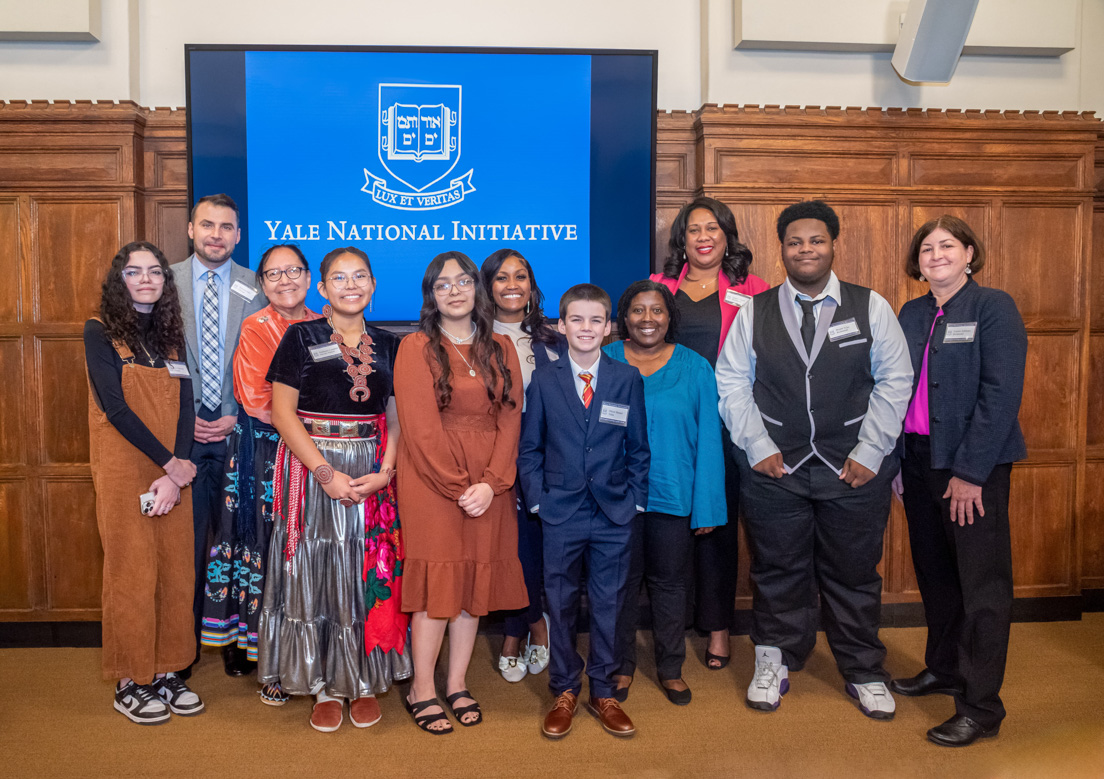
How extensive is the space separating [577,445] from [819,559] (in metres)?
1.03

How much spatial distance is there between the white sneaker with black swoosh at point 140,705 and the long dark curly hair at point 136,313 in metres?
1.25

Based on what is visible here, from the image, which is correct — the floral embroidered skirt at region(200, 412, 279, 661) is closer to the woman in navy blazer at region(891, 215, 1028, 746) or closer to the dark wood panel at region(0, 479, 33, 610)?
the dark wood panel at region(0, 479, 33, 610)

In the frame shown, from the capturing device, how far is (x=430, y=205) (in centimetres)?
370

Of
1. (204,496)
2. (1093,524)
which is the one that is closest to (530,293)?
(204,496)

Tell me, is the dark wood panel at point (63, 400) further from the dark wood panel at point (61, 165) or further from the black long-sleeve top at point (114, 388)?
the black long-sleeve top at point (114, 388)

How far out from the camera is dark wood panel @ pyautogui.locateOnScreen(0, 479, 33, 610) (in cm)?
361

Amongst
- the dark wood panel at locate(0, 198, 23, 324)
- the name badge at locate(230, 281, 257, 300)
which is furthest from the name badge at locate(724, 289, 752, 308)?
the dark wood panel at locate(0, 198, 23, 324)

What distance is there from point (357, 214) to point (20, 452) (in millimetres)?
1970

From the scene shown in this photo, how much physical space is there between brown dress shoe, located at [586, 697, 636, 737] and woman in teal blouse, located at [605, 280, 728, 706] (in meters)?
0.15

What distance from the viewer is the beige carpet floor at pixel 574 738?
2.43m

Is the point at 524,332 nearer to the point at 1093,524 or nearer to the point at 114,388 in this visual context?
the point at 114,388

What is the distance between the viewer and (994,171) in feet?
12.5

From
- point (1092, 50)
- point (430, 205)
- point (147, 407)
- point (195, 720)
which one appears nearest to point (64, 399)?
point (147, 407)

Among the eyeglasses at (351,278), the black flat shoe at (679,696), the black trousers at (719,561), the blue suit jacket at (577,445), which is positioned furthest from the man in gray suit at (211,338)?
the black trousers at (719,561)
